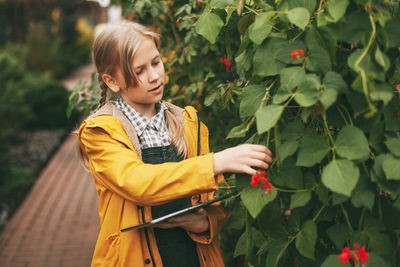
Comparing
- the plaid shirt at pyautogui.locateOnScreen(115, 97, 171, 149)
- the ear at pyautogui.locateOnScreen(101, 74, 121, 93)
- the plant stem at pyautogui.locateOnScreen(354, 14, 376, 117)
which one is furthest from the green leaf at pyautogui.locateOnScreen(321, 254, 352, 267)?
the ear at pyautogui.locateOnScreen(101, 74, 121, 93)

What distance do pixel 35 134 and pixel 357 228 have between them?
9.17m

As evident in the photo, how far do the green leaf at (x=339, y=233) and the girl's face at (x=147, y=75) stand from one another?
0.81 metres

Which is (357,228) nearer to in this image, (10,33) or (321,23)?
(321,23)

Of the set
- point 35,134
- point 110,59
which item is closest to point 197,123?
point 110,59

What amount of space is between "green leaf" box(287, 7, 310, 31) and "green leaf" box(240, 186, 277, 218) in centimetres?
44

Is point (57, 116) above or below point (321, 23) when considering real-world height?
below

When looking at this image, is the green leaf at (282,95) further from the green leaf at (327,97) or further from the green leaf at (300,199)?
the green leaf at (300,199)

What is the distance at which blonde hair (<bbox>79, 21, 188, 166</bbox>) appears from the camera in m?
1.62

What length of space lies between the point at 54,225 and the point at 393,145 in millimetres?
4843

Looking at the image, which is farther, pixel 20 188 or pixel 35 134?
pixel 35 134

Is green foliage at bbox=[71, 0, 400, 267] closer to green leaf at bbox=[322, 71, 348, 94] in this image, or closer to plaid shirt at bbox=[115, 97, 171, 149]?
green leaf at bbox=[322, 71, 348, 94]

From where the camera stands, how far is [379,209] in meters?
1.17

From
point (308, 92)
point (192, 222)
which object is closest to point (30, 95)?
point (192, 222)

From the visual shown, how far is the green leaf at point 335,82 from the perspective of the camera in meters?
1.06
